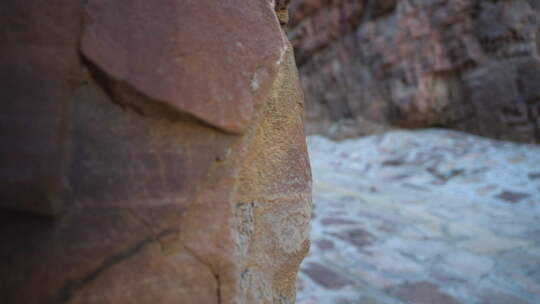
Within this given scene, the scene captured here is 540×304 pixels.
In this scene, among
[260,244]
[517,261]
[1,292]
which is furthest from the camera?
[517,261]

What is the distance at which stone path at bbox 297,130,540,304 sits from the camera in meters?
1.40

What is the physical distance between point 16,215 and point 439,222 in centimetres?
242

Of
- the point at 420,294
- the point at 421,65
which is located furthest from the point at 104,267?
the point at 421,65

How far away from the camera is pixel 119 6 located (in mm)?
536

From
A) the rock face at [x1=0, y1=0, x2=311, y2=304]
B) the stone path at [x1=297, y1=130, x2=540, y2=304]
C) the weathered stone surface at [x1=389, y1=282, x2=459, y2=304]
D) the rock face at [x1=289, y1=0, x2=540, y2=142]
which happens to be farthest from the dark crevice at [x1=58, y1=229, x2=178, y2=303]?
the rock face at [x1=289, y1=0, x2=540, y2=142]


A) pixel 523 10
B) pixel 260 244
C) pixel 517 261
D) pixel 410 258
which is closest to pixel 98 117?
pixel 260 244

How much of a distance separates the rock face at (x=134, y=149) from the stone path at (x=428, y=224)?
83 centimetres

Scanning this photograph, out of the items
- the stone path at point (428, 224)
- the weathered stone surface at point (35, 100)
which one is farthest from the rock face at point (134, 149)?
the stone path at point (428, 224)

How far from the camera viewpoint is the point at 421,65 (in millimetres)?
4594

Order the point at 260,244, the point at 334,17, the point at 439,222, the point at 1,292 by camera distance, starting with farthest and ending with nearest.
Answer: the point at 334,17 < the point at 439,222 < the point at 260,244 < the point at 1,292

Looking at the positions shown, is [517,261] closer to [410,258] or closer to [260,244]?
[410,258]

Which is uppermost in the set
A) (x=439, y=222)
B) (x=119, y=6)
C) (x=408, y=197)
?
(x=119, y=6)

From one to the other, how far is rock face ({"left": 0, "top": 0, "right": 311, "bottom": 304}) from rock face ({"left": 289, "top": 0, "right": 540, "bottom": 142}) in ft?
13.7

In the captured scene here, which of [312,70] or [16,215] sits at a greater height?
[16,215]
